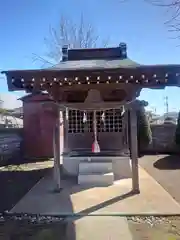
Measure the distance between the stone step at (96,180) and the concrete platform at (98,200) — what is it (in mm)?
185

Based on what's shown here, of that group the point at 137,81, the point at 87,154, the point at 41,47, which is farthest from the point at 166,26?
the point at 41,47

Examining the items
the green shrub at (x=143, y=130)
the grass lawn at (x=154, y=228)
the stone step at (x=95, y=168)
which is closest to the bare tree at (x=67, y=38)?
the green shrub at (x=143, y=130)

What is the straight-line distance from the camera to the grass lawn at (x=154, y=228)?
3.94 metres

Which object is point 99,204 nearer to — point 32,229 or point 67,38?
point 32,229

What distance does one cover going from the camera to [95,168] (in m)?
7.71

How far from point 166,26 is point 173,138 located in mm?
10886

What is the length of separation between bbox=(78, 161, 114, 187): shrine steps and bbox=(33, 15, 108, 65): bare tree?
13.0 meters

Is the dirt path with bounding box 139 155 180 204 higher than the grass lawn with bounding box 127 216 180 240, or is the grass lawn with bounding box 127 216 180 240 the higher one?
the grass lawn with bounding box 127 216 180 240

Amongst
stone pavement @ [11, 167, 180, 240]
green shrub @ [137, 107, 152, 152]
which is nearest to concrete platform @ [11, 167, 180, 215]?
stone pavement @ [11, 167, 180, 240]

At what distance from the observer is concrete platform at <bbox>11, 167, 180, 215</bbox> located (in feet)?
16.8

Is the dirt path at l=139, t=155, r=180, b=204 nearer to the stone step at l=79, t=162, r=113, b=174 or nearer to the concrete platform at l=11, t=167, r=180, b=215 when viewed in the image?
the concrete platform at l=11, t=167, r=180, b=215

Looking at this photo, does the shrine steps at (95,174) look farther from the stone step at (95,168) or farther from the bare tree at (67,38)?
the bare tree at (67,38)

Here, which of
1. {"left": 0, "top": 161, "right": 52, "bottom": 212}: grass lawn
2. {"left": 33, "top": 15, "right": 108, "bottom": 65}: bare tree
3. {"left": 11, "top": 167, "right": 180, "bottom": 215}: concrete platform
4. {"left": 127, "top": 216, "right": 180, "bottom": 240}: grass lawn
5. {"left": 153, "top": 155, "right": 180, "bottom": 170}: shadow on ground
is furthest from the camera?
{"left": 33, "top": 15, "right": 108, "bottom": 65}: bare tree

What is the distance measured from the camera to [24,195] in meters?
6.29
